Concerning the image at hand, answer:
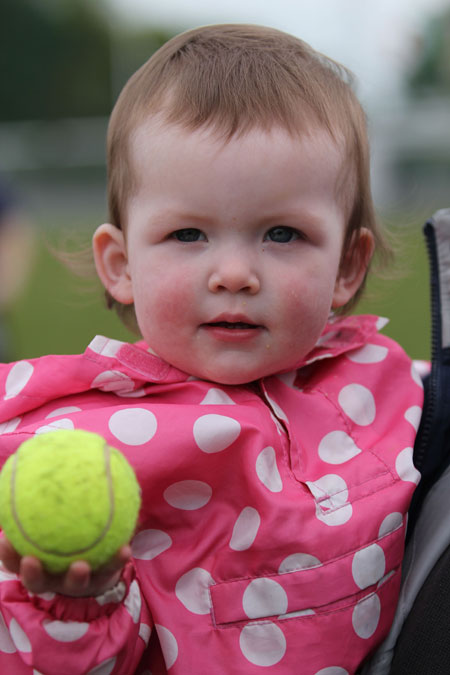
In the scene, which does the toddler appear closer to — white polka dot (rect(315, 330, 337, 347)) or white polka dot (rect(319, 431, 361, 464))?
white polka dot (rect(319, 431, 361, 464))

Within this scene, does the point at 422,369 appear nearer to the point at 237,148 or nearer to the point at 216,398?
the point at 216,398

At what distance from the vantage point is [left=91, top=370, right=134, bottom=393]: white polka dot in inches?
50.6

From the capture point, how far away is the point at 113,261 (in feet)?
4.90

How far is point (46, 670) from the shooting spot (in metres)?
1.00

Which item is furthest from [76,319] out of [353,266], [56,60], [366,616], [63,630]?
[56,60]

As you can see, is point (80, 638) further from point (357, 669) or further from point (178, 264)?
point (178, 264)

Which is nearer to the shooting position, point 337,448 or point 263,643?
point 263,643

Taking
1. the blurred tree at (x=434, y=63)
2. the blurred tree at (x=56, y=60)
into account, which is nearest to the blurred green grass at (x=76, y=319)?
the blurred tree at (x=434, y=63)

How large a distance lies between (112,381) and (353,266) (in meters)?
0.54

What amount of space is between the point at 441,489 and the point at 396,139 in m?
11.3

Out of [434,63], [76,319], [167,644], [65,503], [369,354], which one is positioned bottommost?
[76,319]

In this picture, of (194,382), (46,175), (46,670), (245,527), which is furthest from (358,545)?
(46,175)

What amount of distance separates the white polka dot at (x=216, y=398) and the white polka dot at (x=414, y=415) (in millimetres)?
343

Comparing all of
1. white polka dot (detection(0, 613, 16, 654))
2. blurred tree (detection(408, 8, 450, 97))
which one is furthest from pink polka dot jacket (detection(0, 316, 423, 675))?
blurred tree (detection(408, 8, 450, 97))
